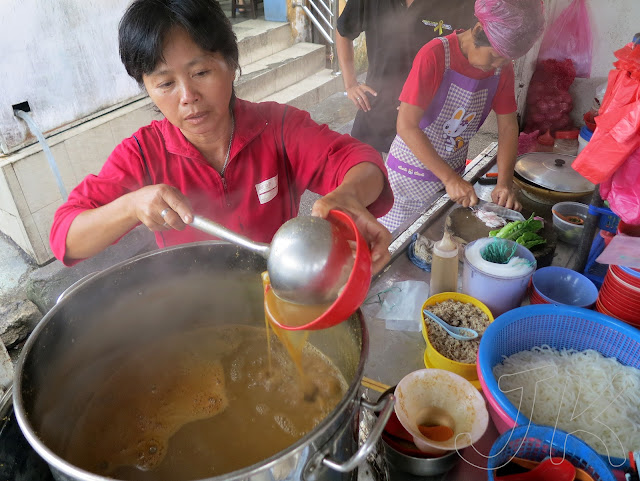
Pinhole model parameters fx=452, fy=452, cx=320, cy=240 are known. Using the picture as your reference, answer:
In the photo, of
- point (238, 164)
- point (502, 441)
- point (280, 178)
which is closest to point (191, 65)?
point (238, 164)

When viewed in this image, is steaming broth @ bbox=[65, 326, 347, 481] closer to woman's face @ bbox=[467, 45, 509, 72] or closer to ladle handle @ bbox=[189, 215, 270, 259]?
ladle handle @ bbox=[189, 215, 270, 259]

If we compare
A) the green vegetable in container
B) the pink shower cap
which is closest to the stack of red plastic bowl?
the green vegetable in container

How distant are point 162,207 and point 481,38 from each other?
1844 millimetres

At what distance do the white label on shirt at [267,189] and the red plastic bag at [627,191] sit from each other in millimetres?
1260

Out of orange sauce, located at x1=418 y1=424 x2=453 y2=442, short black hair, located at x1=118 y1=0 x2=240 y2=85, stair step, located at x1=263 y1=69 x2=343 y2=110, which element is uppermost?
short black hair, located at x1=118 y1=0 x2=240 y2=85

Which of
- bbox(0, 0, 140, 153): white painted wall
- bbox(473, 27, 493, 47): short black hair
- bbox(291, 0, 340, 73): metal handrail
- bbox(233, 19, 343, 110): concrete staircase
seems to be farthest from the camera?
bbox(291, 0, 340, 73): metal handrail

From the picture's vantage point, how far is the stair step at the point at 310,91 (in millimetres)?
5929

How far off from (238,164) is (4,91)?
90.8 inches

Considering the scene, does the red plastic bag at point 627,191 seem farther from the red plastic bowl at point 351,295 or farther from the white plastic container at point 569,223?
the red plastic bowl at point 351,295

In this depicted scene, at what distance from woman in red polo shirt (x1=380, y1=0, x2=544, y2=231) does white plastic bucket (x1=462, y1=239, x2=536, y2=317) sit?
2.22 ft

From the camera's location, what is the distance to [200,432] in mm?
1305

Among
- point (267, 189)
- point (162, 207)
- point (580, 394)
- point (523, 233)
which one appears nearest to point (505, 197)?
point (523, 233)

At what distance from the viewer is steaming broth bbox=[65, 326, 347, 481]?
4.06 ft

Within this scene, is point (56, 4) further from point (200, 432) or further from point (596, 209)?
point (596, 209)
